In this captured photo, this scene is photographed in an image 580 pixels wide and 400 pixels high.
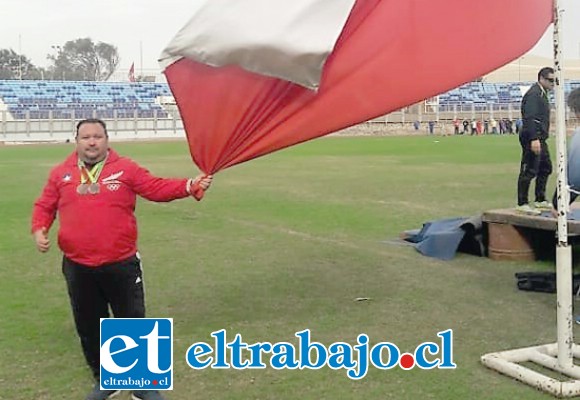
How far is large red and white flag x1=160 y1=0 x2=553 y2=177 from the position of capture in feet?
15.9

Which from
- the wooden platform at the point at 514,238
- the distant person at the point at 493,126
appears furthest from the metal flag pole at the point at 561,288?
the distant person at the point at 493,126

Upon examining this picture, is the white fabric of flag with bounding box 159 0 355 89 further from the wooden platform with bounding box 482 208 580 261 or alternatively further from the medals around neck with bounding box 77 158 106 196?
the wooden platform with bounding box 482 208 580 261

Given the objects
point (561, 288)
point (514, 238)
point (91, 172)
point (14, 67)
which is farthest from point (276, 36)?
point (14, 67)

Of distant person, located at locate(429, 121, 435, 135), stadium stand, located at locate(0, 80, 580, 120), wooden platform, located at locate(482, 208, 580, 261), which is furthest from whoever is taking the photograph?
distant person, located at locate(429, 121, 435, 135)

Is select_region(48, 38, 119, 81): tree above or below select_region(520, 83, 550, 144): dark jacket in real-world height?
above

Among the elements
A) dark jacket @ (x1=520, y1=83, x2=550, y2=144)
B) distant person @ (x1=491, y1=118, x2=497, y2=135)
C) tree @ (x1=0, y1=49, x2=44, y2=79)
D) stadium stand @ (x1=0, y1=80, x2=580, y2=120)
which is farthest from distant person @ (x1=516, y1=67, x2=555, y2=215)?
tree @ (x1=0, y1=49, x2=44, y2=79)

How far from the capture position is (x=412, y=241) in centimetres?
1022

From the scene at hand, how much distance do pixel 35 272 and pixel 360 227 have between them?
4.68 meters

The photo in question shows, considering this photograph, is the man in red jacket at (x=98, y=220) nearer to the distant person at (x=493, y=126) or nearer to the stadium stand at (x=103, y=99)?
the stadium stand at (x=103, y=99)

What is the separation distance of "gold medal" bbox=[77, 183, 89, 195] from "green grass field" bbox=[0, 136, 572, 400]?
1296 millimetres

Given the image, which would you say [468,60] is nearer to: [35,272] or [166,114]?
[35,272]

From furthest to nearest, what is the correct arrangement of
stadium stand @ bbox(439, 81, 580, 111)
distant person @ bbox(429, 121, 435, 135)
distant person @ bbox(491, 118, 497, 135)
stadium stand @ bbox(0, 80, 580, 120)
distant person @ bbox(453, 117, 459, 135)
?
1. stadium stand @ bbox(439, 81, 580, 111)
2. distant person @ bbox(491, 118, 497, 135)
3. distant person @ bbox(429, 121, 435, 135)
4. distant person @ bbox(453, 117, 459, 135)
5. stadium stand @ bbox(0, 80, 580, 120)

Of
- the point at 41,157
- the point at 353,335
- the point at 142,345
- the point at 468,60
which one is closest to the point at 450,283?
the point at 353,335

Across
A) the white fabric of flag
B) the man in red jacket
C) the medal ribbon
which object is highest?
the white fabric of flag
